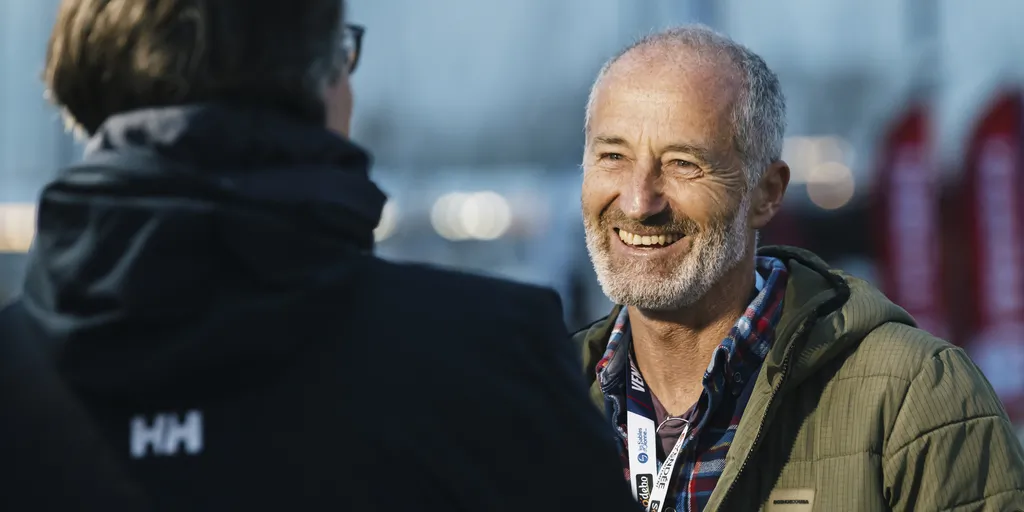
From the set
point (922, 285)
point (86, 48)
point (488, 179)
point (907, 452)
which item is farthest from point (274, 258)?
point (488, 179)

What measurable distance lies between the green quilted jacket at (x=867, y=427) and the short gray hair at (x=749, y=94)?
1.12 feet

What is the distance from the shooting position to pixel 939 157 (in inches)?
377

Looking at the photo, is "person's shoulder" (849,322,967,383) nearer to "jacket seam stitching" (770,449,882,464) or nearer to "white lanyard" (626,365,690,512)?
"jacket seam stitching" (770,449,882,464)

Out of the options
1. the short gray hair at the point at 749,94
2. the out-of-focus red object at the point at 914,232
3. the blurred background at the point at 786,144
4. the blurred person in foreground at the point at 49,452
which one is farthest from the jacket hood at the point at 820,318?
the out-of-focus red object at the point at 914,232

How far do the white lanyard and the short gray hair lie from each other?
0.51 m

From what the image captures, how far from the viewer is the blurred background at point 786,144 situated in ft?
31.3

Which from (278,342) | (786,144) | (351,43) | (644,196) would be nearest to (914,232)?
(786,144)

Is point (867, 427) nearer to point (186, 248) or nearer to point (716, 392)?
point (716, 392)

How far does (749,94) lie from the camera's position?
2.60 metres

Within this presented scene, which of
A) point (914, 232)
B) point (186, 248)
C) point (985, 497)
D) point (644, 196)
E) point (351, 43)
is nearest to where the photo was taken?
point (186, 248)

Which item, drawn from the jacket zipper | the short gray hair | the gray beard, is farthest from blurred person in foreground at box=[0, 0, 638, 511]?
the short gray hair

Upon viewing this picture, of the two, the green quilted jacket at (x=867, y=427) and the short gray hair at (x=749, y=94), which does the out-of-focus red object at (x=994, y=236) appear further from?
the green quilted jacket at (x=867, y=427)

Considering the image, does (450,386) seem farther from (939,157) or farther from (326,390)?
(939,157)

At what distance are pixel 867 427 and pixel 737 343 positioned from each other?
0.31 meters
